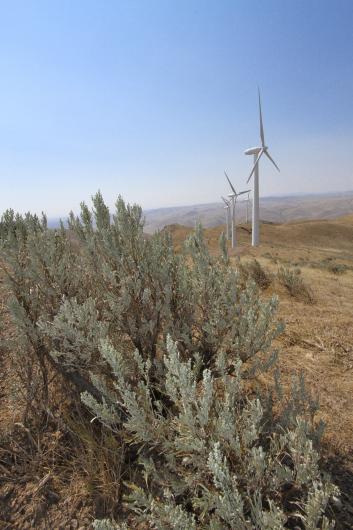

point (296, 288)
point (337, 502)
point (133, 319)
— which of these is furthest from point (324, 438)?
point (296, 288)


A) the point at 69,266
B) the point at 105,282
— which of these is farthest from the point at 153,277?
the point at 69,266

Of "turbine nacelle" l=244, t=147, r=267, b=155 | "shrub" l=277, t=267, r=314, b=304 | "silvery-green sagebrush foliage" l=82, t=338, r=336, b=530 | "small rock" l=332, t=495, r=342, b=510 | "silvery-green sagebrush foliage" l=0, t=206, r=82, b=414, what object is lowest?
"shrub" l=277, t=267, r=314, b=304

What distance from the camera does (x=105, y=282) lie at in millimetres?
3564

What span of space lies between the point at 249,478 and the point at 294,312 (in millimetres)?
5683

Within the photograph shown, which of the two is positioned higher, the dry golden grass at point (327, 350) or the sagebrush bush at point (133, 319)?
the sagebrush bush at point (133, 319)

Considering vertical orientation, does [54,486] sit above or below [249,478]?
below

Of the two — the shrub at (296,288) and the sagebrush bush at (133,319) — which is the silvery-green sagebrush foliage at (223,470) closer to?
the sagebrush bush at (133,319)

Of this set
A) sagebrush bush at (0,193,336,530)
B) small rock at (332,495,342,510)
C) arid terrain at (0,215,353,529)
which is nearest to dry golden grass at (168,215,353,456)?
arid terrain at (0,215,353,529)

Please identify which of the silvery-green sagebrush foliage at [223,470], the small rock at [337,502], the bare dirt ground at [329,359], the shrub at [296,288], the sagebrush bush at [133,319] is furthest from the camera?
the shrub at [296,288]

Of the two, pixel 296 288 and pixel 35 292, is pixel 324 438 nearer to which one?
pixel 35 292

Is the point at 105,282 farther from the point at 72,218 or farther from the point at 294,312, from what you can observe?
the point at 294,312

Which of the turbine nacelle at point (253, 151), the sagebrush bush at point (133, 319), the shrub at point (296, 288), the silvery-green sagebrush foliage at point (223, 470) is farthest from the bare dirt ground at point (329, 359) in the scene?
the turbine nacelle at point (253, 151)

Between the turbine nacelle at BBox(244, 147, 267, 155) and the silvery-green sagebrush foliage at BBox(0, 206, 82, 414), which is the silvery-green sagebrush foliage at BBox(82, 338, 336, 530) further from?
the turbine nacelle at BBox(244, 147, 267, 155)

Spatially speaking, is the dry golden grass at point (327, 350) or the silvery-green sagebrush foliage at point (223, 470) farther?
the dry golden grass at point (327, 350)
